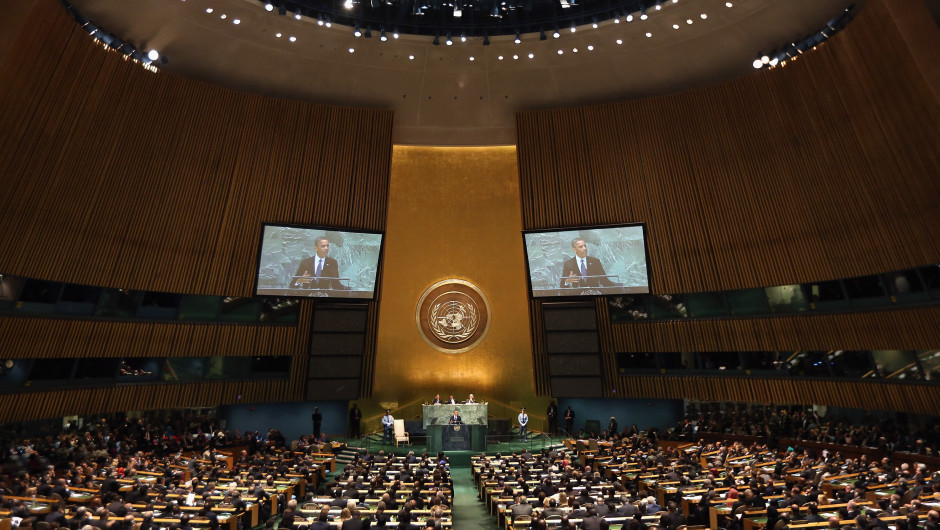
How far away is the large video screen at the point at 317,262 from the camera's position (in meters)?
17.9

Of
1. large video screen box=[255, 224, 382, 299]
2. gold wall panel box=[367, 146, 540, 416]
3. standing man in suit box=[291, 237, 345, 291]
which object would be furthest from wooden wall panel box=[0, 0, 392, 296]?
gold wall panel box=[367, 146, 540, 416]

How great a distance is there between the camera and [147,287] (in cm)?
1611

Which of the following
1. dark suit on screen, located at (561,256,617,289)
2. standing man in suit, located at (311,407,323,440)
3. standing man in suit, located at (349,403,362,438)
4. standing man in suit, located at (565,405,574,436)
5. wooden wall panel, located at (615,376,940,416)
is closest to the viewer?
wooden wall panel, located at (615,376,940,416)

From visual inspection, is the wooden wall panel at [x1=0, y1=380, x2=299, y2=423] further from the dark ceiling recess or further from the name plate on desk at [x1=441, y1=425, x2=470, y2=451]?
the dark ceiling recess

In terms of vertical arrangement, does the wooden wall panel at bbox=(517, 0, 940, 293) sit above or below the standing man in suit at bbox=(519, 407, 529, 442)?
above

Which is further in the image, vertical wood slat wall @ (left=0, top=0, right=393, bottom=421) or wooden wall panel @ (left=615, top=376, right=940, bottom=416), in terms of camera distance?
wooden wall panel @ (left=615, top=376, right=940, bottom=416)

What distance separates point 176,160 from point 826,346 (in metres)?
17.9

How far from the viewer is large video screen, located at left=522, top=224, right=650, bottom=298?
18.3 metres

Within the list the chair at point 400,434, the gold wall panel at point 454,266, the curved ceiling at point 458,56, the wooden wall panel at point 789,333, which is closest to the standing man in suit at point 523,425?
the gold wall panel at point 454,266

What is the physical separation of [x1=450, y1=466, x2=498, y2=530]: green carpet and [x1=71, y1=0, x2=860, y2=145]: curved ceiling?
12.1 metres

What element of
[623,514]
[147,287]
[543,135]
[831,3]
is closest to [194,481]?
[147,287]

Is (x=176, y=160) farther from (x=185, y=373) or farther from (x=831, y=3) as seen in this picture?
(x=831, y=3)

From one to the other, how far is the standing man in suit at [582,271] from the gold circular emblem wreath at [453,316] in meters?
4.80

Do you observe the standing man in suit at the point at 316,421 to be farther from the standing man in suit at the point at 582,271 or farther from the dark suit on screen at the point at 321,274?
the standing man in suit at the point at 582,271
